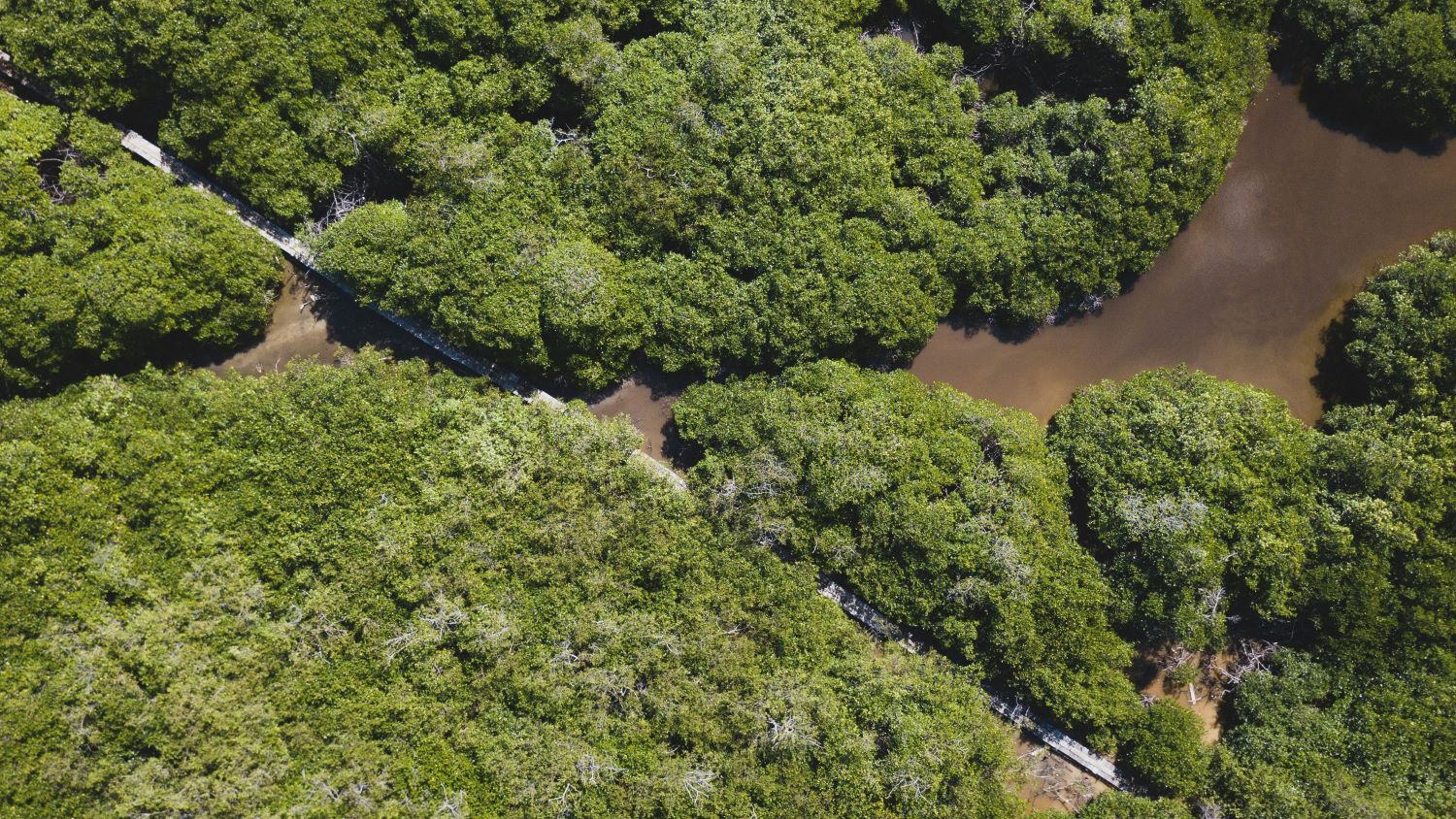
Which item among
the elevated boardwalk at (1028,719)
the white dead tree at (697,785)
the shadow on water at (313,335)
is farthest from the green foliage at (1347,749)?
the shadow on water at (313,335)

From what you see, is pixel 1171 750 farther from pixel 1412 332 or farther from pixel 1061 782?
pixel 1412 332

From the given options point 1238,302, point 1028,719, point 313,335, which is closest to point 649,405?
point 313,335

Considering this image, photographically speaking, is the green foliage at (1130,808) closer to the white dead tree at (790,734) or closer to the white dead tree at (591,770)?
the white dead tree at (790,734)

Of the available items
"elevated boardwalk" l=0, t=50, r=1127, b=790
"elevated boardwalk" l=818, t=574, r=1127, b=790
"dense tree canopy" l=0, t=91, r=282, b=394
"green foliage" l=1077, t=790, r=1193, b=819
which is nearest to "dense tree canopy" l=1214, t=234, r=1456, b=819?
"green foliage" l=1077, t=790, r=1193, b=819

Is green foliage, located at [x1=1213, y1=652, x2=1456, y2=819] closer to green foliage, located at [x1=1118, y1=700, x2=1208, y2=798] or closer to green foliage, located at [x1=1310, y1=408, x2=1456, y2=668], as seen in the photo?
green foliage, located at [x1=1118, y1=700, x2=1208, y2=798]

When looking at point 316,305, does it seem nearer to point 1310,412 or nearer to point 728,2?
point 728,2

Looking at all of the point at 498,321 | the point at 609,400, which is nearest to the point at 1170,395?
the point at 609,400
